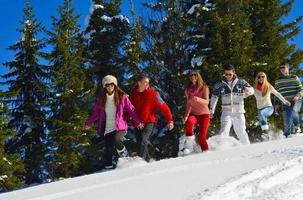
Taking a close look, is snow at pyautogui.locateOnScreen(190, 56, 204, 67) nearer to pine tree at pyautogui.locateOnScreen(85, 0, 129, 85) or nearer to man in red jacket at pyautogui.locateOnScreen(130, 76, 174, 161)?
pine tree at pyautogui.locateOnScreen(85, 0, 129, 85)

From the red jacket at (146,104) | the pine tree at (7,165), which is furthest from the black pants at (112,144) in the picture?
the pine tree at (7,165)

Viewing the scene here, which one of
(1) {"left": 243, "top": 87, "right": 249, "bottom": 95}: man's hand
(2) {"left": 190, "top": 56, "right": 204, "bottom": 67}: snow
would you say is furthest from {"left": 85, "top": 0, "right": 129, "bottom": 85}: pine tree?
(1) {"left": 243, "top": 87, "right": 249, "bottom": 95}: man's hand

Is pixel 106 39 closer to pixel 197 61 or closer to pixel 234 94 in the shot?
pixel 197 61

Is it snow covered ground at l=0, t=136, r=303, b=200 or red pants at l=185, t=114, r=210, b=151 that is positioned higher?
red pants at l=185, t=114, r=210, b=151

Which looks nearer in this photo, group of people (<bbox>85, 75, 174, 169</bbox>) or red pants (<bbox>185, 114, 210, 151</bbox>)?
group of people (<bbox>85, 75, 174, 169</bbox>)

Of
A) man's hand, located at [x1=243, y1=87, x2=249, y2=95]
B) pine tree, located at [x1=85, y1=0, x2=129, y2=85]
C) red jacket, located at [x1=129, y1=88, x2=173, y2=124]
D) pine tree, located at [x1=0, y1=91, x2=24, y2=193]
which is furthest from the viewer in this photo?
pine tree, located at [x1=85, y1=0, x2=129, y2=85]

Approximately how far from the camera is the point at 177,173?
246 inches

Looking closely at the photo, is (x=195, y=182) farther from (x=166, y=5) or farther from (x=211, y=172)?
(x=166, y=5)

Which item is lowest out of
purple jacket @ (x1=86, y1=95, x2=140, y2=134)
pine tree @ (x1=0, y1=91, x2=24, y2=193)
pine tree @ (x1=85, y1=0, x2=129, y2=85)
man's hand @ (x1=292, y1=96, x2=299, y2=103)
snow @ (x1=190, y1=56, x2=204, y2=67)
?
pine tree @ (x1=0, y1=91, x2=24, y2=193)

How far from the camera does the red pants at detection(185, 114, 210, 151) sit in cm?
959

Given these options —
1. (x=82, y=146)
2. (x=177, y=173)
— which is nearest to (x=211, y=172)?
(x=177, y=173)

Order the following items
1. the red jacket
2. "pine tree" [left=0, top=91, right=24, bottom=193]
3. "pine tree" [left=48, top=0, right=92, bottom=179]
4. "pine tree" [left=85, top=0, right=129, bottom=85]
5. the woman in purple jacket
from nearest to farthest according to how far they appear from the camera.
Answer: the woman in purple jacket, the red jacket, "pine tree" [left=0, top=91, right=24, bottom=193], "pine tree" [left=48, top=0, right=92, bottom=179], "pine tree" [left=85, top=0, right=129, bottom=85]

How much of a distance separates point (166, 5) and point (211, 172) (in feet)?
65.7

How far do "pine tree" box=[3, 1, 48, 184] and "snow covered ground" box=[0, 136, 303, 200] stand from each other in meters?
15.3
